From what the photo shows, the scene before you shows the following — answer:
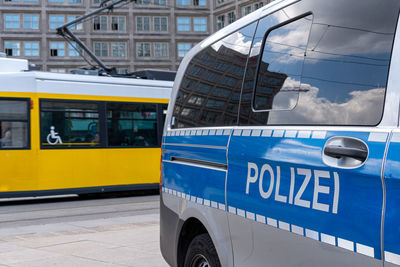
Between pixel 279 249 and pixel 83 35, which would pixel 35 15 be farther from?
pixel 279 249

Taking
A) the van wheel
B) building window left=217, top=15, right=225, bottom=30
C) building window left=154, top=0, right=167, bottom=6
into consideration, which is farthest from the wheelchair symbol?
building window left=154, top=0, right=167, bottom=6

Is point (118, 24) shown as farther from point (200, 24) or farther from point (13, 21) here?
point (13, 21)

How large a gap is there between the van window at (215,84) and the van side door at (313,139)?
17 cm

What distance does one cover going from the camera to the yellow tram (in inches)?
485

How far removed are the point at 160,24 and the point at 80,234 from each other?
56.3 metres

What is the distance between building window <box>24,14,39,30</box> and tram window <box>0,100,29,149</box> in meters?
50.9

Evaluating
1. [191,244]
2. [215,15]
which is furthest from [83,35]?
[191,244]

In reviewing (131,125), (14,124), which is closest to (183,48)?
(131,125)

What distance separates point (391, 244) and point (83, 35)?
61.3 meters

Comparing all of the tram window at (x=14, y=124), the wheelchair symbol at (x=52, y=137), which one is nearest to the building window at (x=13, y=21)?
the wheelchair symbol at (x=52, y=137)

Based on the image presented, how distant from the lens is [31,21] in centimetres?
6003

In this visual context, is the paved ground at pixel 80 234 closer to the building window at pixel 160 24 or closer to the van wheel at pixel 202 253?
the van wheel at pixel 202 253

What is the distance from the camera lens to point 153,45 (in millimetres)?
62031

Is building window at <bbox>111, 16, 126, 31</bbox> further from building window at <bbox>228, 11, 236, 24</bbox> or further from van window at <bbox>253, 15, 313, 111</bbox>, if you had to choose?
van window at <bbox>253, 15, 313, 111</bbox>
